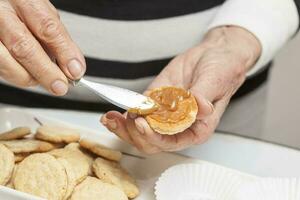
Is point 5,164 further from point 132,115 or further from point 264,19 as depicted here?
point 264,19

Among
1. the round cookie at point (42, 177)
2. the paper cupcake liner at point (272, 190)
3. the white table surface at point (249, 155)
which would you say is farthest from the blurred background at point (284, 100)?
the round cookie at point (42, 177)

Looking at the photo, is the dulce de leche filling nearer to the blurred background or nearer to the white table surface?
the white table surface

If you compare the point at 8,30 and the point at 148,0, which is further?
the point at 148,0

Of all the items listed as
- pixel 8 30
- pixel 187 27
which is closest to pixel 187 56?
pixel 187 27

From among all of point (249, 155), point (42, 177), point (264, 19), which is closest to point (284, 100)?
point (264, 19)

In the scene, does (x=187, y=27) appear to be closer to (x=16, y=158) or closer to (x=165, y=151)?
(x=165, y=151)

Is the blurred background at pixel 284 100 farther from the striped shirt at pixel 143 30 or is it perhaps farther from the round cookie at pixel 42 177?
the round cookie at pixel 42 177

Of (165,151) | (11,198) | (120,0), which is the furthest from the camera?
(120,0)
